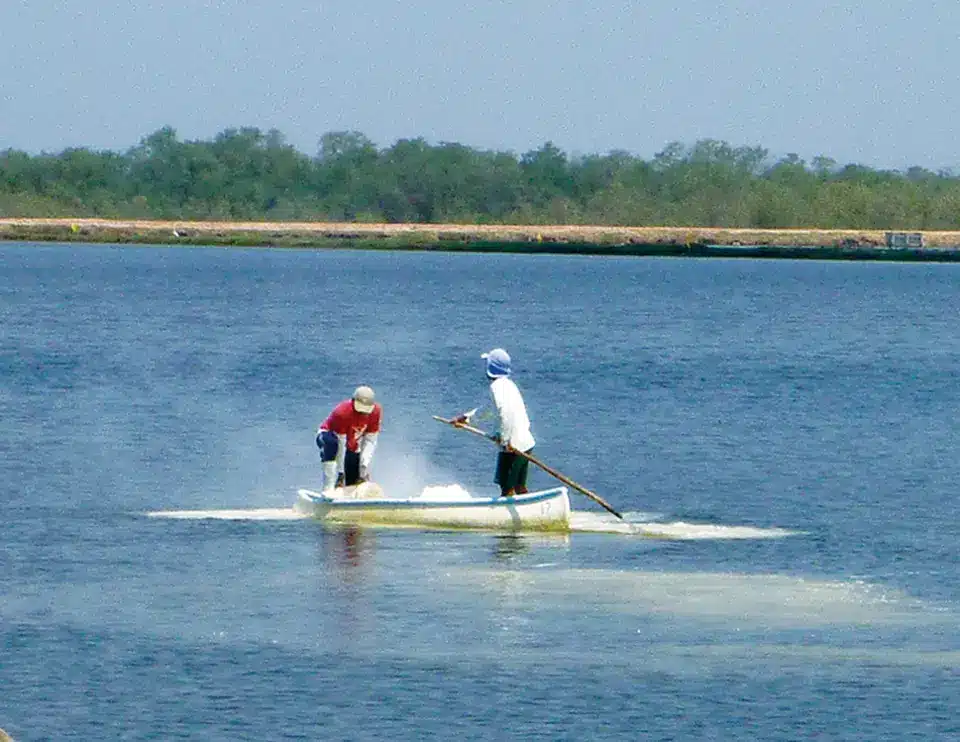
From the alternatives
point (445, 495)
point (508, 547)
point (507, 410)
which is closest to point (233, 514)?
point (445, 495)

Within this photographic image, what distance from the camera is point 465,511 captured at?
106 ft

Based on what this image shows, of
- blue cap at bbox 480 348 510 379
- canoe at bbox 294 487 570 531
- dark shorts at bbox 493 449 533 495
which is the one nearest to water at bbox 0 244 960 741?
canoe at bbox 294 487 570 531

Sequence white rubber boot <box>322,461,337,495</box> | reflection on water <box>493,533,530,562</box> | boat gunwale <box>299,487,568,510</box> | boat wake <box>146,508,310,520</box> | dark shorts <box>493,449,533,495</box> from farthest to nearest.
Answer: boat wake <box>146,508,310,520</box>, white rubber boot <box>322,461,337,495</box>, dark shorts <box>493,449,533,495</box>, boat gunwale <box>299,487,568,510</box>, reflection on water <box>493,533,530,562</box>

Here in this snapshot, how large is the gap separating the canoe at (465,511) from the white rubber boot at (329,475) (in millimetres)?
93

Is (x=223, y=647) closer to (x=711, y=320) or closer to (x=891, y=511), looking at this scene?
(x=891, y=511)

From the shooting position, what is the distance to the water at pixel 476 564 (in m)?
22.7

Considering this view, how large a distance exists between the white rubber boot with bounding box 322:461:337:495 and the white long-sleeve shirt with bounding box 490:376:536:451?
8.22 feet

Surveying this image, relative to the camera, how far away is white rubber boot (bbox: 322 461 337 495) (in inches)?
1286

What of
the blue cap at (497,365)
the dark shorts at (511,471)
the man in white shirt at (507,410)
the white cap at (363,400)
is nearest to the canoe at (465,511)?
the dark shorts at (511,471)

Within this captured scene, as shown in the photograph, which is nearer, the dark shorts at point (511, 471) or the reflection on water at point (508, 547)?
the reflection on water at point (508, 547)

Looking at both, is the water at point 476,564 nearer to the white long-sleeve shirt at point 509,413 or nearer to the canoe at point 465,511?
the canoe at point 465,511

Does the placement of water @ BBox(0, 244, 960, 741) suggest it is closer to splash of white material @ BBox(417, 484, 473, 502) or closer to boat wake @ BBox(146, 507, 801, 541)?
boat wake @ BBox(146, 507, 801, 541)

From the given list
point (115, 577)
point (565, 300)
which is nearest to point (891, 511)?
point (115, 577)

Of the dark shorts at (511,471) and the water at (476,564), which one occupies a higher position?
the dark shorts at (511,471)
